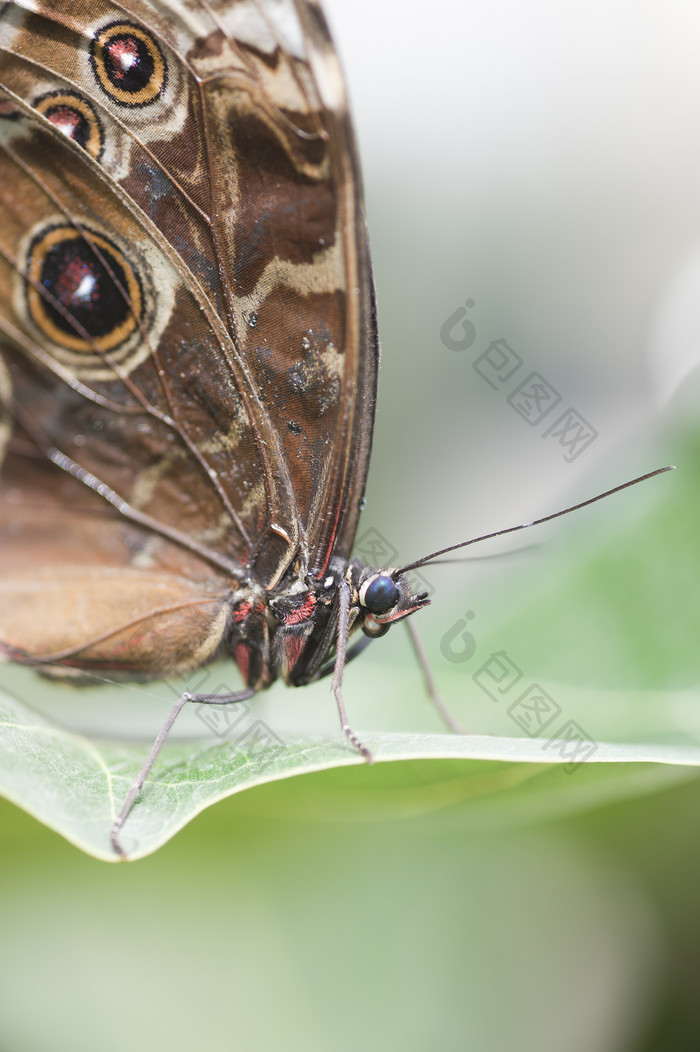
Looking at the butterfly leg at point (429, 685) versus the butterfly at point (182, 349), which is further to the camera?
the butterfly leg at point (429, 685)

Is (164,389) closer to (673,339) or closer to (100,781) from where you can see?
(100,781)

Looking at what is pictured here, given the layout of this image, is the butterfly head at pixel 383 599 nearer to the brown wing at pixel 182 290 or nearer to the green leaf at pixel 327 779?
the brown wing at pixel 182 290

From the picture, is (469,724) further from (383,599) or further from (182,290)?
(182,290)

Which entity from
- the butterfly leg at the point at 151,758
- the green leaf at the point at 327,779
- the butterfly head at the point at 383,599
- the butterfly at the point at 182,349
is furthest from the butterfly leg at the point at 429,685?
the green leaf at the point at 327,779

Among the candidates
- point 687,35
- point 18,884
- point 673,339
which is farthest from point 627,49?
point 18,884

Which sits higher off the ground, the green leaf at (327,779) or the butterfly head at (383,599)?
the butterfly head at (383,599)

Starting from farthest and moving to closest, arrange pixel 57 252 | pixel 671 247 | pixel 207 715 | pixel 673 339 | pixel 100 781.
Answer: pixel 671 247
pixel 673 339
pixel 207 715
pixel 57 252
pixel 100 781

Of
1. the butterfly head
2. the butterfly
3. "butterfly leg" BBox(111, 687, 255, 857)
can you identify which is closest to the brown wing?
the butterfly

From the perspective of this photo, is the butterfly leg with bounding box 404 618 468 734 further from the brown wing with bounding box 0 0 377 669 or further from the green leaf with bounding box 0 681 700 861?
the green leaf with bounding box 0 681 700 861

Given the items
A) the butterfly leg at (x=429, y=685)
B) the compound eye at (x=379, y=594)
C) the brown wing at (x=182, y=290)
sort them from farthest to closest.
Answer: the butterfly leg at (x=429, y=685) < the compound eye at (x=379, y=594) < the brown wing at (x=182, y=290)
